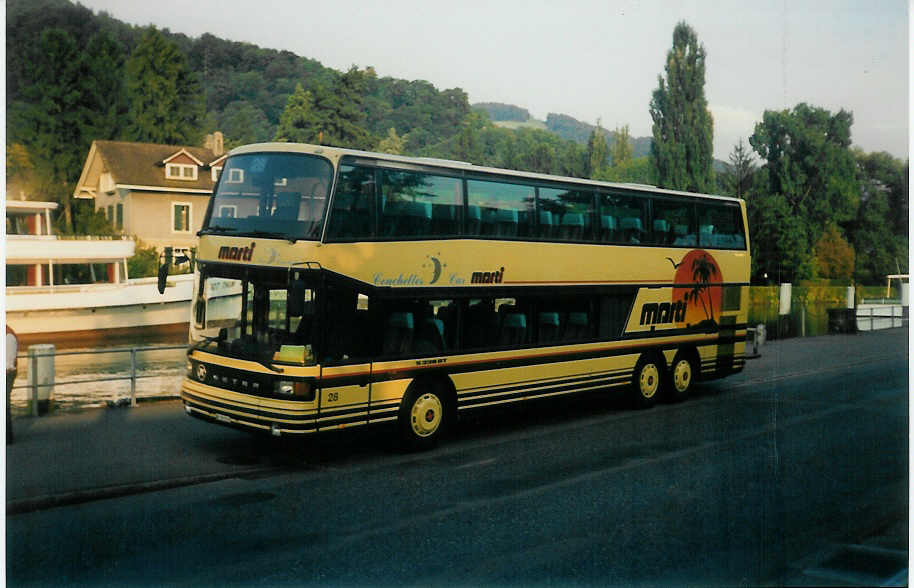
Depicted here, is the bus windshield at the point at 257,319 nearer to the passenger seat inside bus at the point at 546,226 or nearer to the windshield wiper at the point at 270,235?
the windshield wiper at the point at 270,235

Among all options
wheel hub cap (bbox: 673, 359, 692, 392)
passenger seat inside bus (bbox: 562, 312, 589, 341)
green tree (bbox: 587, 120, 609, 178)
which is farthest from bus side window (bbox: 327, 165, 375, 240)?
wheel hub cap (bbox: 673, 359, 692, 392)

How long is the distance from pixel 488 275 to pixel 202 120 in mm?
4086

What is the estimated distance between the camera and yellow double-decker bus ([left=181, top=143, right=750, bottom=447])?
32.9 feet

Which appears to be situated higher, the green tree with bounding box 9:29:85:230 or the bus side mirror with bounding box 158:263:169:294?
the green tree with bounding box 9:29:85:230

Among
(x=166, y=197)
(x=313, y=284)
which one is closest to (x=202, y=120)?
(x=166, y=197)

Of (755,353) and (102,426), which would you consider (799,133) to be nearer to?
(755,353)

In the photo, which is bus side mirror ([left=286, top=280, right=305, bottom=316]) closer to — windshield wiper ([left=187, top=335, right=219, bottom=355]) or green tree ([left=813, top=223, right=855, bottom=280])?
windshield wiper ([left=187, top=335, right=219, bottom=355])

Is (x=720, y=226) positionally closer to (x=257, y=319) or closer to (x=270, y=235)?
(x=270, y=235)

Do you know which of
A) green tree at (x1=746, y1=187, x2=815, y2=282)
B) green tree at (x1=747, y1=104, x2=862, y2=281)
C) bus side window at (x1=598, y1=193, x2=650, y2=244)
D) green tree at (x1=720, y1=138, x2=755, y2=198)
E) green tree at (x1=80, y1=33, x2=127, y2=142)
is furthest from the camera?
green tree at (x1=746, y1=187, x2=815, y2=282)

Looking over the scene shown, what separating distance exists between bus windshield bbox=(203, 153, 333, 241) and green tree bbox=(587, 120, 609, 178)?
471 cm

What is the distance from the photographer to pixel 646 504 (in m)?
8.65

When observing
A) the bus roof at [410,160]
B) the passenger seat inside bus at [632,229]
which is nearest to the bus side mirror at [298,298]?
the bus roof at [410,160]

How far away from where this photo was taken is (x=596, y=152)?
46.9ft

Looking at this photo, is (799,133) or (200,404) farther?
(799,133)
